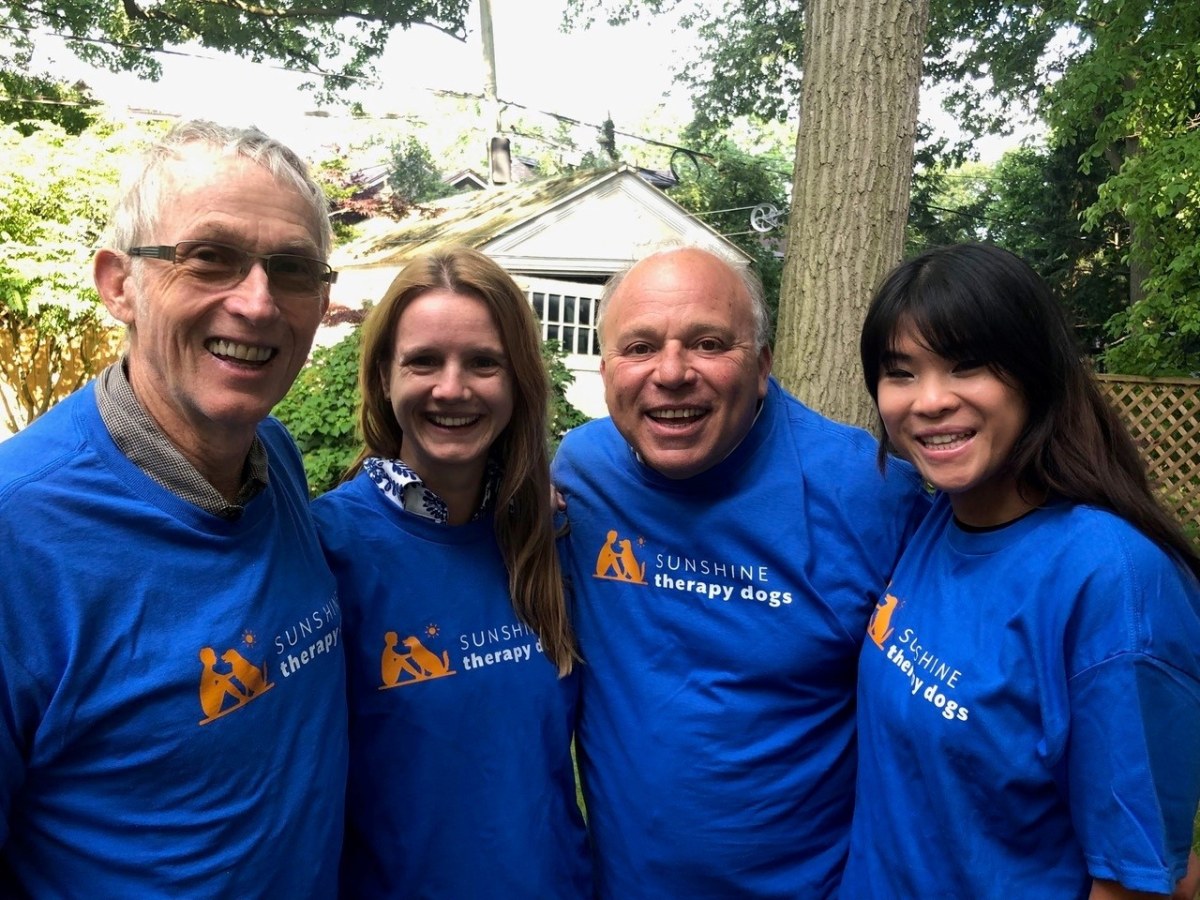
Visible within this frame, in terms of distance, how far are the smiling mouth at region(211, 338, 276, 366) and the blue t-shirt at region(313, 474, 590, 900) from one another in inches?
22.3

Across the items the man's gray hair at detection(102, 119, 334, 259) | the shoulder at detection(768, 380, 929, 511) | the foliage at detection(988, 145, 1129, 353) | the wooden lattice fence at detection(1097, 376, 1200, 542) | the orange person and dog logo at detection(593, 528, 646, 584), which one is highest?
the foliage at detection(988, 145, 1129, 353)

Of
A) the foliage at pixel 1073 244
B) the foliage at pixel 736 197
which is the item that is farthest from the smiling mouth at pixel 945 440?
the foliage at pixel 736 197

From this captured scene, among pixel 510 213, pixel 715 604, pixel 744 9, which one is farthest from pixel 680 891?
pixel 744 9

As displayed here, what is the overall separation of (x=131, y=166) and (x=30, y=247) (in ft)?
28.7

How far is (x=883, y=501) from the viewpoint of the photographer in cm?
224

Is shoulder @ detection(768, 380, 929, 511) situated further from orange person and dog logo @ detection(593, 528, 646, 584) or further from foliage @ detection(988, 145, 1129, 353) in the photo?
foliage @ detection(988, 145, 1129, 353)

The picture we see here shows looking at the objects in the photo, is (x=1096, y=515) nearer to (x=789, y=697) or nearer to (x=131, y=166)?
(x=789, y=697)

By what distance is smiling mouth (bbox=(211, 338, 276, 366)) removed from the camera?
152cm

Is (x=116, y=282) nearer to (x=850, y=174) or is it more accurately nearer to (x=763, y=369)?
(x=763, y=369)

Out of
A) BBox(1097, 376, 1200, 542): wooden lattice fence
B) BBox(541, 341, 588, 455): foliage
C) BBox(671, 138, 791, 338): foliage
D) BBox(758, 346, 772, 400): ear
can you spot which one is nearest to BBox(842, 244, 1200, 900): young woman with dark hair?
BBox(758, 346, 772, 400): ear

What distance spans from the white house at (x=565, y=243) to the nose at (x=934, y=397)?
11981mm

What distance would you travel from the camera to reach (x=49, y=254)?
8789mm

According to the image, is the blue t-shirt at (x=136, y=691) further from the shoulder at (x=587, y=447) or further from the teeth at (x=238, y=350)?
the shoulder at (x=587, y=447)

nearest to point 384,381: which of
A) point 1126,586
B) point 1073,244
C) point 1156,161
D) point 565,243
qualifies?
point 1126,586
